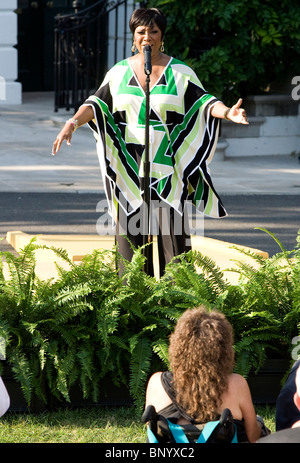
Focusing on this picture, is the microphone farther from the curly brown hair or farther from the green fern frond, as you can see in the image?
the curly brown hair

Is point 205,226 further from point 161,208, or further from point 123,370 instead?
point 123,370

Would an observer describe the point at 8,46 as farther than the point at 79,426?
Yes

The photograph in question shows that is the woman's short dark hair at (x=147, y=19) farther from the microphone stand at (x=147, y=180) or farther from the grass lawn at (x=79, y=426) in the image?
the grass lawn at (x=79, y=426)

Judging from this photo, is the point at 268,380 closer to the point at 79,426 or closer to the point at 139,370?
the point at 139,370

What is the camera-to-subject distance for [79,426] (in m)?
4.55

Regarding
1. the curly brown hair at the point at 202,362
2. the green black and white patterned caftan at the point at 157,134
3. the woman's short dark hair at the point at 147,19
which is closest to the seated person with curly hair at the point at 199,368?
the curly brown hair at the point at 202,362

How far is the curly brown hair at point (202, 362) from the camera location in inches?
136

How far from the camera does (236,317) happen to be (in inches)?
189

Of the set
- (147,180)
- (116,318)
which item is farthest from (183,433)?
(147,180)

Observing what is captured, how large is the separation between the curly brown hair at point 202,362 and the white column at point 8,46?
11.4m

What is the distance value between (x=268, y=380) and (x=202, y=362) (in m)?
1.45
